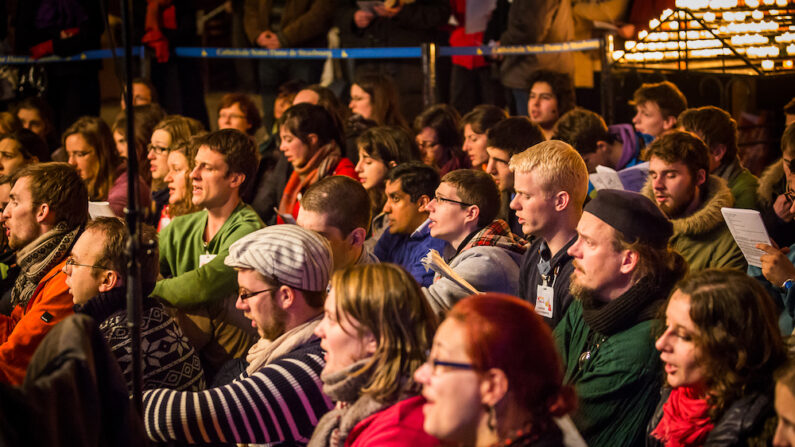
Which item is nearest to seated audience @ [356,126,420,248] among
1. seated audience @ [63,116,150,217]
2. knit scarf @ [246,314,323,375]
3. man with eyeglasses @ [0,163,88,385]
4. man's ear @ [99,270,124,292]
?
seated audience @ [63,116,150,217]

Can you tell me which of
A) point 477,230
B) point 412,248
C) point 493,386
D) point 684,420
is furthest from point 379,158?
point 493,386

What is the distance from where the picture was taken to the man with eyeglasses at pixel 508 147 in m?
5.24

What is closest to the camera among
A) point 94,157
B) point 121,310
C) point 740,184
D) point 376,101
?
point 121,310

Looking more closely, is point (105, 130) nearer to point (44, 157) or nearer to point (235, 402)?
point (44, 157)

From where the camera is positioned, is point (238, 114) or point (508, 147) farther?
point (238, 114)

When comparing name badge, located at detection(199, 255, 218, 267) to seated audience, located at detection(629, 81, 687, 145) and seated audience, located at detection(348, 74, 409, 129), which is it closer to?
seated audience, located at detection(348, 74, 409, 129)

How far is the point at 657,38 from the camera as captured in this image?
773cm

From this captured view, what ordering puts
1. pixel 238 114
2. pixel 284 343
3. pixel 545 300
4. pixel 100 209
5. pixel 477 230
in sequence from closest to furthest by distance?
pixel 284 343 → pixel 545 300 → pixel 477 230 → pixel 100 209 → pixel 238 114

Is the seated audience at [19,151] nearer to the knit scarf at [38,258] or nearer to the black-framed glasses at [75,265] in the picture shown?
the knit scarf at [38,258]

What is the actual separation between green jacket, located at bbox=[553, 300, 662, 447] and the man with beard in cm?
164

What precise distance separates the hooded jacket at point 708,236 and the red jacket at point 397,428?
262cm

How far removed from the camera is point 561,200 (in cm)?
400

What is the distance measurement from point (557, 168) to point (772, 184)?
76.0 inches

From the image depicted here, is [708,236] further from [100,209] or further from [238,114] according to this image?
[238,114]
